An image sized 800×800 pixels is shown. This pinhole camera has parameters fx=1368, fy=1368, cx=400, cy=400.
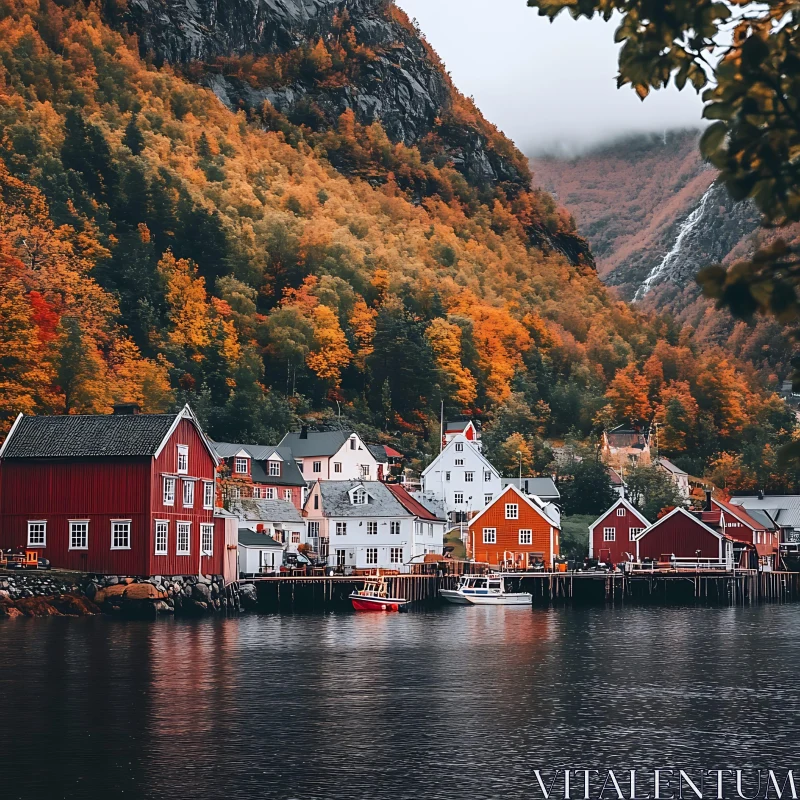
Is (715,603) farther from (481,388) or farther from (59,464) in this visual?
(481,388)

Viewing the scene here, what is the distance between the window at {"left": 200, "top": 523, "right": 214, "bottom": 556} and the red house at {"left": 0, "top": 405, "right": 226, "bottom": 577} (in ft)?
7.96

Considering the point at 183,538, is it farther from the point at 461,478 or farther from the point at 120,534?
the point at 461,478

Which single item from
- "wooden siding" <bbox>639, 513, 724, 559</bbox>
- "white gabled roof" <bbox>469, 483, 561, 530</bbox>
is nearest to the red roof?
"white gabled roof" <bbox>469, 483, 561, 530</bbox>

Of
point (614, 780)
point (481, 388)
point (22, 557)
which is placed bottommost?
point (614, 780)

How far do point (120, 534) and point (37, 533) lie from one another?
5.76 metres

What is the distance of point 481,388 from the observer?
198 meters

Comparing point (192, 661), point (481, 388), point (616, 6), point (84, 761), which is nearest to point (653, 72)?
point (616, 6)

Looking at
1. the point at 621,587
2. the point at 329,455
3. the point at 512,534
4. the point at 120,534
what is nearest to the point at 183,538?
the point at 120,534

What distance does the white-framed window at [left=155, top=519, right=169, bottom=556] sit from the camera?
88119 millimetres

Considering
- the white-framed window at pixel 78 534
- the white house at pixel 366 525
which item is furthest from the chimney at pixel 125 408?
the white house at pixel 366 525

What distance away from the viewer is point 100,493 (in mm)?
88062

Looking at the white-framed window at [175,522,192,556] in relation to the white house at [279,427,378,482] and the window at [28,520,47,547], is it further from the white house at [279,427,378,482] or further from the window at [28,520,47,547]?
the white house at [279,427,378,482]

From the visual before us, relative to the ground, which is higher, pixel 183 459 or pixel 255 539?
pixel 183 459

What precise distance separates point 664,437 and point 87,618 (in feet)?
422
